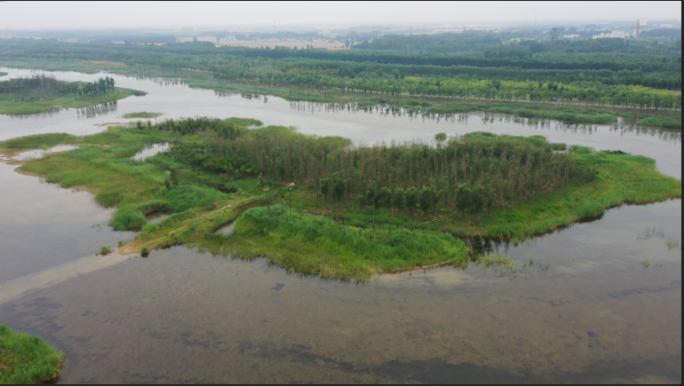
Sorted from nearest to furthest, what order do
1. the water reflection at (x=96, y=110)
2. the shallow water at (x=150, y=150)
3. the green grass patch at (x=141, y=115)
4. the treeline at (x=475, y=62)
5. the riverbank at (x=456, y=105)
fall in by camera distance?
the shallow water at (x=150, y=150) < the riverbank at (x=456, y=105) < the green grass patch at (x=141, y=115) < the water reflection at (x=96, y=110) < the treeline at (x=475, y=62)

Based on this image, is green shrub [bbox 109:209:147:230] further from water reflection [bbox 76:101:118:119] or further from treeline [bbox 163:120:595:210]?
water reflection [bbox 76:101:118:119]

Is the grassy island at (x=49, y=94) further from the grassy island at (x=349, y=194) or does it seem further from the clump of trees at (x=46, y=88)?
the grassy island at (x=349, y=194)

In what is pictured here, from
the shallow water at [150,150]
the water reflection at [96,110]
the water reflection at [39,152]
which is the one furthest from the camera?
the water reflection at [96,110]

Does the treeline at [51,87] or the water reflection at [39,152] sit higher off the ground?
the treeline at [51,87]

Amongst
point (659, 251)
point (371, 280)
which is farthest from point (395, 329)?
point (659, 251)

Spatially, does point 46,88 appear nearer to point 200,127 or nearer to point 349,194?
point 200,127

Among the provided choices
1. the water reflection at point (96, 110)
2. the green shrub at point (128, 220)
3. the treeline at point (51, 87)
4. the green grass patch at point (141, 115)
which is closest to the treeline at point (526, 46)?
the green grass patch at point (141, 115)

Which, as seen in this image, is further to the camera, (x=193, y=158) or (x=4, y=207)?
(x=193, y=158)

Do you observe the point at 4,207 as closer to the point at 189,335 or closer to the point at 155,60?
the point at 189,335
